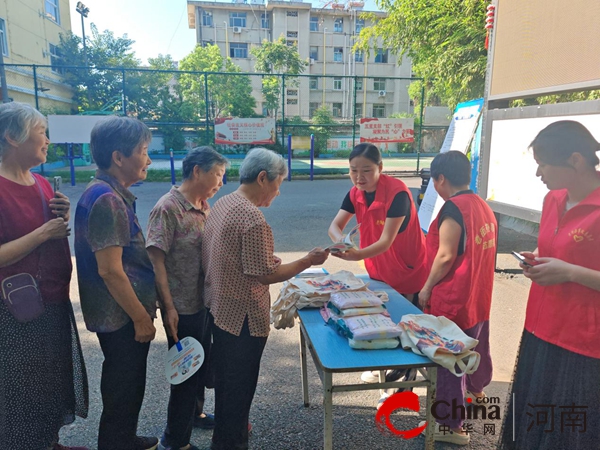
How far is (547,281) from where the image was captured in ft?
5.65

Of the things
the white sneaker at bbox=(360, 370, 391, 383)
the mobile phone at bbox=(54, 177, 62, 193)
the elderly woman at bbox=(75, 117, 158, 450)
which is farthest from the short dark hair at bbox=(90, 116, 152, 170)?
the white sneaker at bbox=(360, 370, 391, 383)

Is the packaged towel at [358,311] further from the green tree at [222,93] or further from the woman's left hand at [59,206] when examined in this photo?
the green tree at [222,93]

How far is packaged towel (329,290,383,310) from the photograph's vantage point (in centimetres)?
220

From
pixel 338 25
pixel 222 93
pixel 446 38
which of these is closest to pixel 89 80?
pixel 222 93

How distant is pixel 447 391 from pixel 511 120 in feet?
10.2

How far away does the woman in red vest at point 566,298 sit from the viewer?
1.68m

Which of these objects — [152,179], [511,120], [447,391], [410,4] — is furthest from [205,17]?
[447,391]

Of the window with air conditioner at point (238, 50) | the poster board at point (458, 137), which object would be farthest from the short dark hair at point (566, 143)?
the window with air conditioner at point (238, 50)

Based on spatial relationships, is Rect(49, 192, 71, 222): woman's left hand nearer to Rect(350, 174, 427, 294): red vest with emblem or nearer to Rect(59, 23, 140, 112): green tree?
Rect(350, 174, 427, 294): red vest with emblem

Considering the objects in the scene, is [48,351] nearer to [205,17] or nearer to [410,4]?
[410,4]

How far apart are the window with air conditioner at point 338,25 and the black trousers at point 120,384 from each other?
4072cm

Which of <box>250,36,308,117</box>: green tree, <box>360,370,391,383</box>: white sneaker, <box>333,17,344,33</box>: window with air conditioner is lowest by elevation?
<box>360,370,391,383</box>: white sneaker

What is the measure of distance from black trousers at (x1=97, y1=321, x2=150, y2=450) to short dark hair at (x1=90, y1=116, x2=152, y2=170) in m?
0.76

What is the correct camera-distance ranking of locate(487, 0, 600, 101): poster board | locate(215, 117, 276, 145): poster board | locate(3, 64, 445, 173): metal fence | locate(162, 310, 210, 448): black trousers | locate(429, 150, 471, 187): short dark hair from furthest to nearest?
locate(3, 64, 445, 173): metal fence → locate(215, 117, 276, 145): poster board → locate(487, 0, 600, 101): poster board → locate(429, 150, 471, 187): short dark hair → locate(162, 310, 210, 448): black trousers
